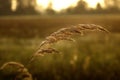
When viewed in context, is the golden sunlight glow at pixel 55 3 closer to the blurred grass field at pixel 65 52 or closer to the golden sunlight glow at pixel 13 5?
the blurred grass field at pixel 65 52

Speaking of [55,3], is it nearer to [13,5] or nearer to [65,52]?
[65,52]

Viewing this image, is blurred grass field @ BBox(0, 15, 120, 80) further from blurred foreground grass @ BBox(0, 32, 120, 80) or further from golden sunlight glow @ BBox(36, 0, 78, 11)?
golden sunlight glow @ BBox(36, 0, 78, 11)

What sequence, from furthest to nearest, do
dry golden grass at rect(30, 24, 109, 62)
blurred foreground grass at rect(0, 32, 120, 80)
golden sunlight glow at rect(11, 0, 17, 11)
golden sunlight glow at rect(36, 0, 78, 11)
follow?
1. golden sunlight glow at rect(11, 0, 17, 11)
2. golden sunlight glow at rect(36, 0, 78, 11)
3. blurred foreground grass at rect(0, 32, 120, 80)
4. dry golden grass at rect(30, 24, 109, 62)

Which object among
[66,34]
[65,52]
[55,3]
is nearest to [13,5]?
[55,3]

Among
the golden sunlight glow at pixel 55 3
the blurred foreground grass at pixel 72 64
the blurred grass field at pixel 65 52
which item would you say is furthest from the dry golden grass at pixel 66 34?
the golden sunlight glow at pixel 55 3

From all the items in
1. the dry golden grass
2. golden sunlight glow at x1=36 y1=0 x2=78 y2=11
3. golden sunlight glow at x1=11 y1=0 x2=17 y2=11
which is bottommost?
golden sunlight glow at x1=11 y1=0 x2=17 y2=11

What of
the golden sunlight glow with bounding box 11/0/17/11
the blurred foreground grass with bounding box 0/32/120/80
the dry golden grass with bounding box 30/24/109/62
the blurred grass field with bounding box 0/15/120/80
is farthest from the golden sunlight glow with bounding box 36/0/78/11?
the dry golden grass with bounding box 30/24/109/62

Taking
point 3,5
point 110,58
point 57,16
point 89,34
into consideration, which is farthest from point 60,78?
point 57,16

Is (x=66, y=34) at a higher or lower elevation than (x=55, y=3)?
higher

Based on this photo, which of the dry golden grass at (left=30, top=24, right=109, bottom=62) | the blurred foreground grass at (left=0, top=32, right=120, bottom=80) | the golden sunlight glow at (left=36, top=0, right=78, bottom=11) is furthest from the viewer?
the golden sunlight glow at (left=36, top=0, right=78, bottom=11)
